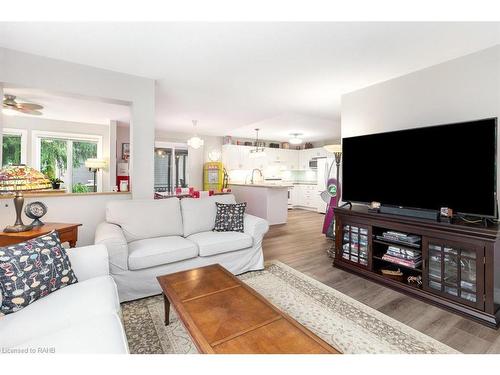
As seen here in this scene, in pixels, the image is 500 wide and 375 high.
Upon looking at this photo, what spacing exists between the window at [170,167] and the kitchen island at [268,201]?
2.15 metres

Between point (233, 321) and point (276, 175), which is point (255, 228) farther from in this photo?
point (276, 175)

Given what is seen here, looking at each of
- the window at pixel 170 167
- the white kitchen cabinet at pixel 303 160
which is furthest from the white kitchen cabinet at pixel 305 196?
the window at pixel 170 167

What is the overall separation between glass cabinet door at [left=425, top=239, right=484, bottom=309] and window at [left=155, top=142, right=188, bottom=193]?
6.06m

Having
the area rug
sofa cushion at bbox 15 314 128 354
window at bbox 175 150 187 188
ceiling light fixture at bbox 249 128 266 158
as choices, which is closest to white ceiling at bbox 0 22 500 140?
sofa cushion at bbox 15 314 128 354

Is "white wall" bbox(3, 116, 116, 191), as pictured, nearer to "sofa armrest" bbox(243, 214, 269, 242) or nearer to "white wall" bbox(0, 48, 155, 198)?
"white wall" bbox(0, 48, 155, 198)

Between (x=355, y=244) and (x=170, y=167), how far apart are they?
5513mm

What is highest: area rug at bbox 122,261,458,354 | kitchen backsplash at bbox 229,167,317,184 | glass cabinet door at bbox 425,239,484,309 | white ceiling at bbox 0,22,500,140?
white ceiling at bbox 0,22,500,140

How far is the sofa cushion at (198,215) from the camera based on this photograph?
2909 mm

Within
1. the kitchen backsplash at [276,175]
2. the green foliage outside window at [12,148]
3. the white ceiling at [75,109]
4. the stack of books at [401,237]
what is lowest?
the stack of books at [401,237]

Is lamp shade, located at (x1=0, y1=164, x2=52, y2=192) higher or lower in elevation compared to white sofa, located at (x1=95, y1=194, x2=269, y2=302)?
higher

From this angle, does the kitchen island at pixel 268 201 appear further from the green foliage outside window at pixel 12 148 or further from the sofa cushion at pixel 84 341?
the green foliage outside window at pixel 12 148

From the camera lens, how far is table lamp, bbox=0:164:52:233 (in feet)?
6.48

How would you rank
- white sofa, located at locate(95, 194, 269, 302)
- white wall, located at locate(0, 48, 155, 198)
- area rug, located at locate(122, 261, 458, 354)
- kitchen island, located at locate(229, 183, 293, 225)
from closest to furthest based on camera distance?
area rug, located at locate(122, 261, 458, 354), white sofa, located at locate(95, 194, 269, 302), white wall, located at locate(0, 48, 155, 198), kitchen island, located at locate(229, 183, 293, 225)

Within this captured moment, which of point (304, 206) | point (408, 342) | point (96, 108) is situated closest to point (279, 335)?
point (408, 342)
